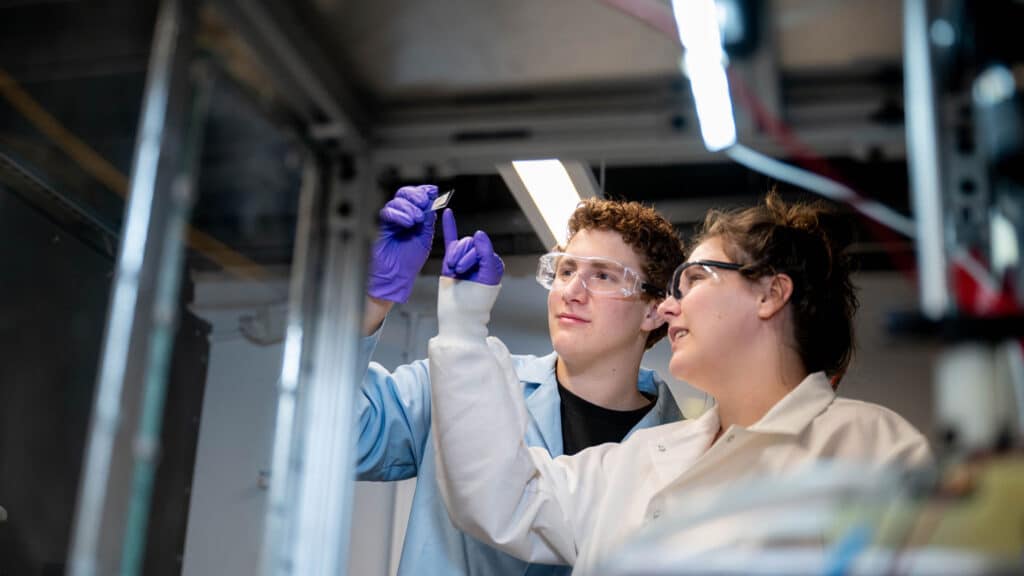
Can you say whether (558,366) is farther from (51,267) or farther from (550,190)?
(51,267)

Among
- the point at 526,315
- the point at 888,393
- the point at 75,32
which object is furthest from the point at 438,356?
the point at 888,393

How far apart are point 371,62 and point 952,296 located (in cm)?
68

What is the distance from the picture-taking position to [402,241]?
87.7 inches

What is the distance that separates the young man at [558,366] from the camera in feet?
7.14

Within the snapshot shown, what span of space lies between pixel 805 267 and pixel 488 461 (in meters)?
0.72

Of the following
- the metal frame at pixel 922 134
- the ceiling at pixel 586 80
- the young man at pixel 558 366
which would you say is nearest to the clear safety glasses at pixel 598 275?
the young man at pixel 558 366

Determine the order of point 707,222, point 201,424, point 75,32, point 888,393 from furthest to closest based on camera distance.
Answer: point 888,393 → point 201,424 → point 707,222 → point 75,32

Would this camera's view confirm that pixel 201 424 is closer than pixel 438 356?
No

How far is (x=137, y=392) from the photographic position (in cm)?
95

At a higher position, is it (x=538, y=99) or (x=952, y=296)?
(x=538, y=99)

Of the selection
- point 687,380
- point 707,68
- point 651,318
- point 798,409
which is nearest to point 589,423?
point 651,318

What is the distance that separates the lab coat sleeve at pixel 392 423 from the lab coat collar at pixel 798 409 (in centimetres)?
92

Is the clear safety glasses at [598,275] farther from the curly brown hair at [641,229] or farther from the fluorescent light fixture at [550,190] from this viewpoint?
the fluorescent light fixture at [550,190]

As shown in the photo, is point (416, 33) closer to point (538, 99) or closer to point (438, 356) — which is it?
point (538, 99)
